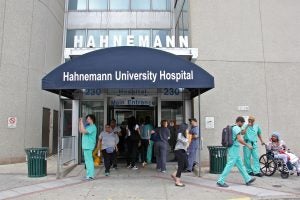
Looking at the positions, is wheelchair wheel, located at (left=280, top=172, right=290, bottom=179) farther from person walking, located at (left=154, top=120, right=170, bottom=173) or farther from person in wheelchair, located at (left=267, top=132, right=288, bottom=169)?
person walking, located at (left=154, top=120, right=170, bottom=173)

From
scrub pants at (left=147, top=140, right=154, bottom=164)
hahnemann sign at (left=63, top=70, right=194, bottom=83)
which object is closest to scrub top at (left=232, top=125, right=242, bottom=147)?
hahnemann sign at (left=63, top=70, right=194, bottom=83)

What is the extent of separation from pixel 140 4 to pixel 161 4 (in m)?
1.30

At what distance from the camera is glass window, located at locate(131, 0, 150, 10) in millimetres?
21266

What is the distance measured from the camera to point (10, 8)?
564 inches

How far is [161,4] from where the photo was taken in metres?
21.2

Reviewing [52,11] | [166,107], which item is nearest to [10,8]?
[52,11]

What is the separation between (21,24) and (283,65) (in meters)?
11.0

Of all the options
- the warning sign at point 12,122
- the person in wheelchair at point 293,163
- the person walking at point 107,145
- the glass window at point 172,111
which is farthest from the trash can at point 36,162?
the person in wheelchair at point 293,163

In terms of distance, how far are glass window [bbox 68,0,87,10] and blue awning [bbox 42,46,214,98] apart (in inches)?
509

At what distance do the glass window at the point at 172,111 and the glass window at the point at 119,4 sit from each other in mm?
10288

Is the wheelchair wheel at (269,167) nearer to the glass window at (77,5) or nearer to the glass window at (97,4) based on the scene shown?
the glass window at (97,4)

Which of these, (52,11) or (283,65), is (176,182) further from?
(52,11)

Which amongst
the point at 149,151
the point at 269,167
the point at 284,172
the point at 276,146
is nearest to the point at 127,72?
the point at 149,151

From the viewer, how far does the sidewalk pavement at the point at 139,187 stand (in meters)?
7.82
